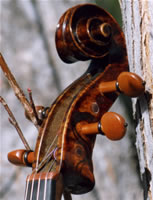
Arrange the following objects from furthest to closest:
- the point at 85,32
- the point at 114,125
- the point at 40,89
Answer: the point at 40,89 → the point at 85,32 → the point at 114,125

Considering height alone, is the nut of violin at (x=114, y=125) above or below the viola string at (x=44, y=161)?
above

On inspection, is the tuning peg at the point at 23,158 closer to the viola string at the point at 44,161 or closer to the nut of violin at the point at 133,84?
the viola string at the point at 44,161

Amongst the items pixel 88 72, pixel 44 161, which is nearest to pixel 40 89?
pixel 88 72

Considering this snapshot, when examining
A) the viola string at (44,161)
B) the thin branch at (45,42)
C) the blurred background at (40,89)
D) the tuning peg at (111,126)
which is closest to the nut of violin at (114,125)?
the tuning peg at (111,126)

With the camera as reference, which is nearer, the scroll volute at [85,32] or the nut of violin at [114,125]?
the nut of violin at [114,125]

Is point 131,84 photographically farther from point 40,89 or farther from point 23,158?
point 40,89
